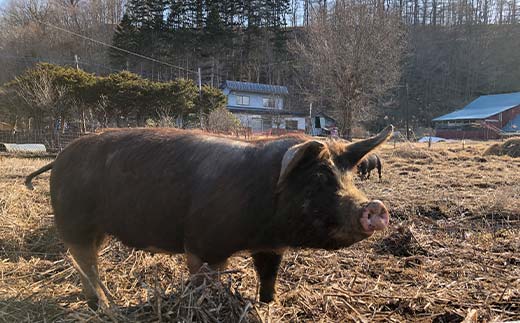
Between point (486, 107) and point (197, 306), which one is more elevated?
point (486, 107)

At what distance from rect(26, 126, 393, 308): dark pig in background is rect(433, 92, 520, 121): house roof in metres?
52.9

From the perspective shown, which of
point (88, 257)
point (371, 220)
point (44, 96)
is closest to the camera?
point (371, 220)

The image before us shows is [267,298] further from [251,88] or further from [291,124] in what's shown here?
[251,88]

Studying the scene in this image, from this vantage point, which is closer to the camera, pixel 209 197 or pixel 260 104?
pixel 209 197

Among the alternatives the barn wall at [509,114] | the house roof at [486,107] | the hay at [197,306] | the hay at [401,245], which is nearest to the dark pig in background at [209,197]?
the hay at [197,306]

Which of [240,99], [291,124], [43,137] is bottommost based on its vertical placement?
[43,137]

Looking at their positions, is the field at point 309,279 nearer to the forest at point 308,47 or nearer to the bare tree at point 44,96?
the bare tree at point 44,96

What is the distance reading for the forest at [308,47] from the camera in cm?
3434

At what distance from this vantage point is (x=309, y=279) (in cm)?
387

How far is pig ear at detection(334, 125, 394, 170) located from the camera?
2717 millimetres

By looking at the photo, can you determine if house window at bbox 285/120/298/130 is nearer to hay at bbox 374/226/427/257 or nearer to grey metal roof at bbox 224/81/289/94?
grey metal roof at bbox 224/81/289/94

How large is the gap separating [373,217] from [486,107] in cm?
6036

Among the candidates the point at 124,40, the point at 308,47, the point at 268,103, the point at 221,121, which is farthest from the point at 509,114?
the point at 124,40

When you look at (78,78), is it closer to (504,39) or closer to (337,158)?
(337,158)
